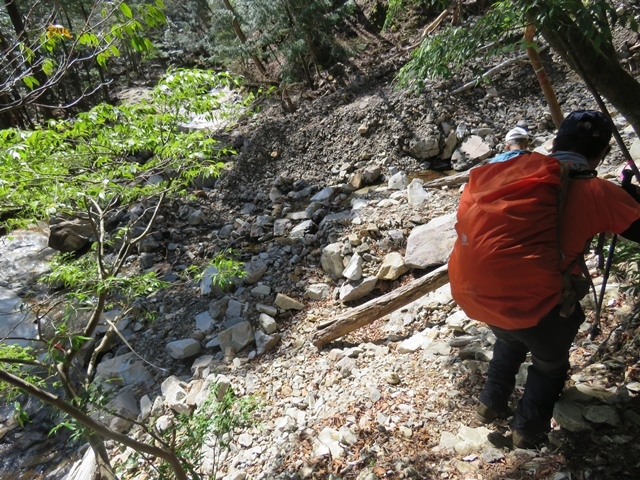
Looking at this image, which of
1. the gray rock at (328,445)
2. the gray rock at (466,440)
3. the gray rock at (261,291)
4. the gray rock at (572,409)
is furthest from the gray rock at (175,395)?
the gray rock at (572,409)

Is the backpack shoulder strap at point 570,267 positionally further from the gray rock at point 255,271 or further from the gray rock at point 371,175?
the gray rock at point 371,175

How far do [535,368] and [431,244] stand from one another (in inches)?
112

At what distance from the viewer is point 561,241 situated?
1.66 m

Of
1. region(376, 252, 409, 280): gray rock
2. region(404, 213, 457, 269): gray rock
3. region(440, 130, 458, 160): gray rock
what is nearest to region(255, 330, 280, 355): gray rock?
region(376, 252, 409, 280): gray rock

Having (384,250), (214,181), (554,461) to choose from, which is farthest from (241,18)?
(554,461)

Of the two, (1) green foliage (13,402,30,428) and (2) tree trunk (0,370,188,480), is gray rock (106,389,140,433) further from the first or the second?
(2) tree trunk (0,370,188,480)

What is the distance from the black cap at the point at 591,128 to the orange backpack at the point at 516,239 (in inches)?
8.9

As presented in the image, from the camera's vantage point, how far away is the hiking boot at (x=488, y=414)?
230 cm

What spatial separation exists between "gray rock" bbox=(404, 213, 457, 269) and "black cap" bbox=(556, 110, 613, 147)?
2.88 metres

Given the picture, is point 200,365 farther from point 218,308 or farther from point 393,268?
point 393,268

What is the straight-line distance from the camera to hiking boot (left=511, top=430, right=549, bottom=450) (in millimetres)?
2080

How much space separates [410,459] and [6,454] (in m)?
5.98

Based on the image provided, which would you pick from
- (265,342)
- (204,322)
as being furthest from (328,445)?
(204,322)

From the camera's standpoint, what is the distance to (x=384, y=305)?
13.6 ft
